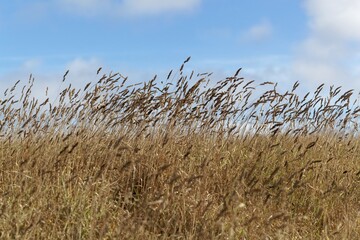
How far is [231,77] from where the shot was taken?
239 inches

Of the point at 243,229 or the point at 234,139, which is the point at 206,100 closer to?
the point at 234,139

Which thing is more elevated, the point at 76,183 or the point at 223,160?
the point at 223,160

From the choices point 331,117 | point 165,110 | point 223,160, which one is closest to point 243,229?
point 223,160

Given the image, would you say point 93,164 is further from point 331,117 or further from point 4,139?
point 331,117

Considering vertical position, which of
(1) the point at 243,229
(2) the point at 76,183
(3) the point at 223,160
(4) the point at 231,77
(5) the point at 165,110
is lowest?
(1) the point at 243,229

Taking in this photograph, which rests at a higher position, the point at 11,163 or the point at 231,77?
the point at 231,77

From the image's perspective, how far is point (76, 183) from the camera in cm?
417

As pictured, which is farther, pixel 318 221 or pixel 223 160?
pixel 223 160

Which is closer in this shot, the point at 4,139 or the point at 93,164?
the point at 93,164

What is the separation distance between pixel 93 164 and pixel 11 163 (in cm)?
77

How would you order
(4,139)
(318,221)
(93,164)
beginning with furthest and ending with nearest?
(4,139)
(93,164)
(318,221)

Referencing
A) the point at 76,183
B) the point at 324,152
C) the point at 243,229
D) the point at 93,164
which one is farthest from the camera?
the point at 324,152

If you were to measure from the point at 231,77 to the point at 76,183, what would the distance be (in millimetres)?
2578

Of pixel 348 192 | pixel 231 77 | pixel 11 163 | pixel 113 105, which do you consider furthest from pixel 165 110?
pixel 348 192
